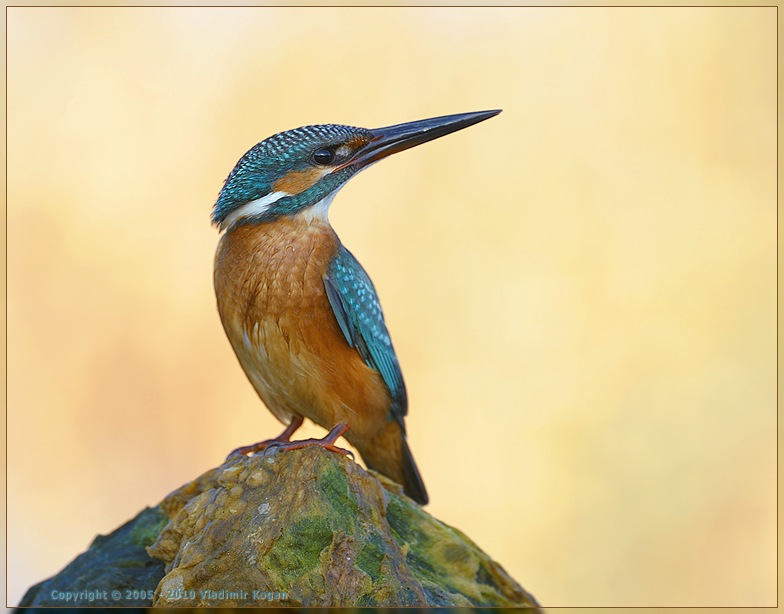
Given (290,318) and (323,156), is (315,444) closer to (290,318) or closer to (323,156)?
(290,318)

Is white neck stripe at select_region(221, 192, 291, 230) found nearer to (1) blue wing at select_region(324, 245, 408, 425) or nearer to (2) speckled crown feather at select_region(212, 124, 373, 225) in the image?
(2) speckled crown feather at select_region(212, 124, 373, 225)

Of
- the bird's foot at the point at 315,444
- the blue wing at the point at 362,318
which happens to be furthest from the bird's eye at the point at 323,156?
the bird's foot at the point at 315,444

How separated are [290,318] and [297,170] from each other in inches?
29.7

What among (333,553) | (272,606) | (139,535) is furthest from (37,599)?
(333,553)

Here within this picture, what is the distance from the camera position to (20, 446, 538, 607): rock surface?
9.46 feet

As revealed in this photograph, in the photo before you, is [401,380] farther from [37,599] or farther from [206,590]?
[37,599]

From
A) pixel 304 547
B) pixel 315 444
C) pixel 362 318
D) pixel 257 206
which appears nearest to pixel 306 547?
pixel 304 547

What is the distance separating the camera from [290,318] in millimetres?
3330

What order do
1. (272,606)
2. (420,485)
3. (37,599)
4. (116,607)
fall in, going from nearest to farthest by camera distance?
(272,606), (116,607), (37,599), (420,485)


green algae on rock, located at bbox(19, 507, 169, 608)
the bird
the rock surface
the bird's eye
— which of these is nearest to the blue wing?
the bird

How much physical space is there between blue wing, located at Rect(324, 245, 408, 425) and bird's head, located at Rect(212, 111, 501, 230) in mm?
335

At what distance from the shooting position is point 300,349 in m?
3.37

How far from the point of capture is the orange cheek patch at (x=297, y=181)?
3400mm

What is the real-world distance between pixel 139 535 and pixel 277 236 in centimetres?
191
